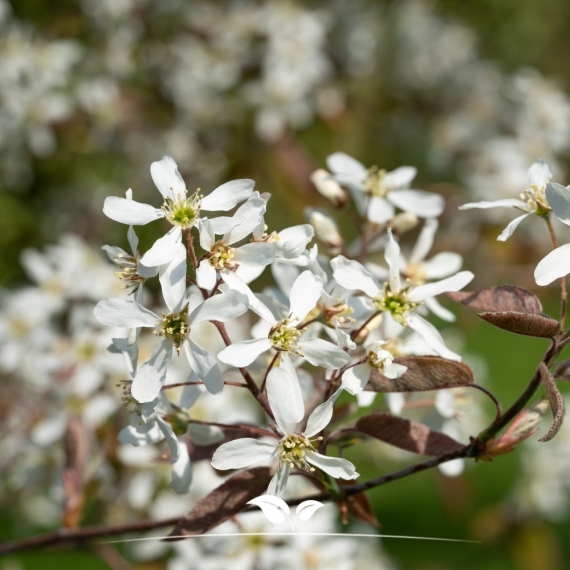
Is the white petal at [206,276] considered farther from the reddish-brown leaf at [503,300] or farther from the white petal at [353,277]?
the reddish-brown leaf at [503,300]

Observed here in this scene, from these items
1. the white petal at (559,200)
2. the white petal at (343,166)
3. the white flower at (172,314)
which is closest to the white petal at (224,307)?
the white flower at (172,314)

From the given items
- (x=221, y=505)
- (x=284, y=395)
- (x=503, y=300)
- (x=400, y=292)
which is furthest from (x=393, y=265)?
(x=221, y=505)

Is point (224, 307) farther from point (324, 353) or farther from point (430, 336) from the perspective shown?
point (430, 336)

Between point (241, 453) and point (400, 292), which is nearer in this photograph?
point (241, 453)

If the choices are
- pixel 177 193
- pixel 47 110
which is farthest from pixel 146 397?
pixel 47 110

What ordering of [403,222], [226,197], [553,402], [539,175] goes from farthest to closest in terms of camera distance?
[403,222] → [539,175] → [226,197] → [553,402]

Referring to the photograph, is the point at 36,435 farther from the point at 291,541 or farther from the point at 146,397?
the point at 146,397

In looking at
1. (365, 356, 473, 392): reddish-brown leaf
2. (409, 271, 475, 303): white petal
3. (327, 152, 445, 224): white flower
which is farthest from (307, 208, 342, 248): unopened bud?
(365, 356, 473, 392): reddish-brown leaf
